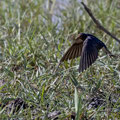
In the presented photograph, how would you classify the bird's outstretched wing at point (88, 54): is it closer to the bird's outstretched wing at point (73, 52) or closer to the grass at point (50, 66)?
the grass at point (50, 66)

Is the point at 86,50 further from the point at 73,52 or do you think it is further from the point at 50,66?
the point at 50,66

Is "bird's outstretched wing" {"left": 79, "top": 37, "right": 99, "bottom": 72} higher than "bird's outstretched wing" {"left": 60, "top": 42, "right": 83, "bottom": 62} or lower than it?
higher

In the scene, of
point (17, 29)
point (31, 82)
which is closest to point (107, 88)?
point (31, 82)

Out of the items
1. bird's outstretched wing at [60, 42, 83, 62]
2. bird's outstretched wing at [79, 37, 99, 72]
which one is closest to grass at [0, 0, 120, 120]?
bird's outstretched wing at [60, 42, 83, 62]

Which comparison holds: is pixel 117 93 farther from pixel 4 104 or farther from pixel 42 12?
pixel 42 12

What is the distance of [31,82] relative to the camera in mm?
4496

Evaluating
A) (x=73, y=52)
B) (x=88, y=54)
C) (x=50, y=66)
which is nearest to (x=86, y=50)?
(x=88, y=54)

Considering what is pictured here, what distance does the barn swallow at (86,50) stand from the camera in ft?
13.8

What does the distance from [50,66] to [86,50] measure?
62cm

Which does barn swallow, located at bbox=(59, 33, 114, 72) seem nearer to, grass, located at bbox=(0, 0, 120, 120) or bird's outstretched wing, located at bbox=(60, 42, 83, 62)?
bird's outstretched wing, located at bbox=(60, 42, 83, 62)

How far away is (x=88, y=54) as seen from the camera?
14.3 ft

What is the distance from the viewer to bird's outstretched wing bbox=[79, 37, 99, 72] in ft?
13.7

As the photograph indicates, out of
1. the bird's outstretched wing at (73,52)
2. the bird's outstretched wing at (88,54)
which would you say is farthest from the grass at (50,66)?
the bird's outstretched wing at (88,54)

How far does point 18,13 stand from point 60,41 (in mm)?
1063
